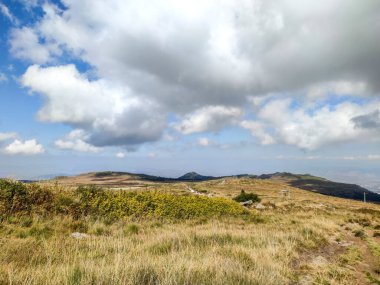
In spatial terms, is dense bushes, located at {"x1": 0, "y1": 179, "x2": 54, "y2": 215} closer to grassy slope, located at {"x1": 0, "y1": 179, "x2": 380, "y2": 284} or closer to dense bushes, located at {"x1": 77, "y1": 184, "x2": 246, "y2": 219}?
grassy slope, located at {"x1": 0, "y1": 179, "x2": 380, "y2": 284}

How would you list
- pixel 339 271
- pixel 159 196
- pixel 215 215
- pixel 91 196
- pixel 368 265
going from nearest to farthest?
pixel 339 271 → pixel 368 265 → pixel 91 196 → pixel 159 196 → pixel 215 215

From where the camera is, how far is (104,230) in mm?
12094

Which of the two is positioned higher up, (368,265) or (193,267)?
(193,267)

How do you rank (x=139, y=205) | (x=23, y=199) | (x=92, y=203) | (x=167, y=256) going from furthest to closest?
(x=139, y=205) → (x=92, y=203) → (x=23, y=199) → (x=167, y=256)

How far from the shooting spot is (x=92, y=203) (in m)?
15.3

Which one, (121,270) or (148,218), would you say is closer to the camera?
(121,270)

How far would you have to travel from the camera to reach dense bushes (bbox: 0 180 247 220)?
13.3 m

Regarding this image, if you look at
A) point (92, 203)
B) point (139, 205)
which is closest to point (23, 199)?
point (92, 203)

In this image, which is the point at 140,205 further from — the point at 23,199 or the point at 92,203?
the point at 23,199

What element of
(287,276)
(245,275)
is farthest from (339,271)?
(245,275)

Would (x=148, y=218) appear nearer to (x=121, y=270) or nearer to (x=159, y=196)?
(x=159, y=196)

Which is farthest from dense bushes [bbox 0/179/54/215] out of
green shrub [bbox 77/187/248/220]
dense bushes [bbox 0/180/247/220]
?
green shrub [bbox 77/187/248/220]

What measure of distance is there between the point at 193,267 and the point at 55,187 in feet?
39.5

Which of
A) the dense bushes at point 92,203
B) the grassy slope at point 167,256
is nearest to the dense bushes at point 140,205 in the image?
the dense bushes at point 92,203
